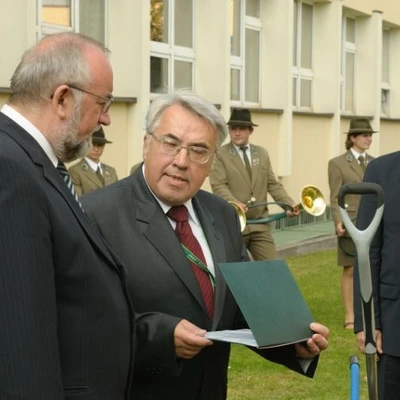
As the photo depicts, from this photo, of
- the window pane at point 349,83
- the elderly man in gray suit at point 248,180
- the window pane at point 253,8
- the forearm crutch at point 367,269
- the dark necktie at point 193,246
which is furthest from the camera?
the window pane at point 349,83

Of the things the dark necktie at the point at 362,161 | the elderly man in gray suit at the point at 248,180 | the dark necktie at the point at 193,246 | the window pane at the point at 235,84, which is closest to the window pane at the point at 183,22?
the window pane at the point at 235,84

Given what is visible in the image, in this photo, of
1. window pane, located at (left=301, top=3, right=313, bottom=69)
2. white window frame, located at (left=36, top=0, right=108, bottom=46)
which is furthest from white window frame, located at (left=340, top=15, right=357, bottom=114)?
white window frame, located at (left=36, top=0, right=108, bottom=46)

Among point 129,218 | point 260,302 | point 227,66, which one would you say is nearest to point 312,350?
point 260,302

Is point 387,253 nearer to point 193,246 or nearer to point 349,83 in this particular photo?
point 193,246

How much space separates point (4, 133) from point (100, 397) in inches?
31.8

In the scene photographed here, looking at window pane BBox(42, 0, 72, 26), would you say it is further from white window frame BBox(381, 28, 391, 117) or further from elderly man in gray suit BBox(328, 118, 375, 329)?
white window frame BBox(381, 28, 391, 117)

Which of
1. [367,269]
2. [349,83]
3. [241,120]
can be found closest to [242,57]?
[349,83]

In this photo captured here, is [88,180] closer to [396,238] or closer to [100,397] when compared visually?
[396,238]

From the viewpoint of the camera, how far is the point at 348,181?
12.6 m

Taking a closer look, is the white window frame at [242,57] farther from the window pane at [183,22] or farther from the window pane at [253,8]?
the window pane at [183,22]

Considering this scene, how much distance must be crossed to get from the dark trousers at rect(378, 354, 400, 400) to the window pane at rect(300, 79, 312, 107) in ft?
60.7

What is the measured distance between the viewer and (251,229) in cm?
1260

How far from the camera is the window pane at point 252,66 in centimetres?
2156

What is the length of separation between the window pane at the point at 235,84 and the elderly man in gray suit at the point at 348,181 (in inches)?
299
